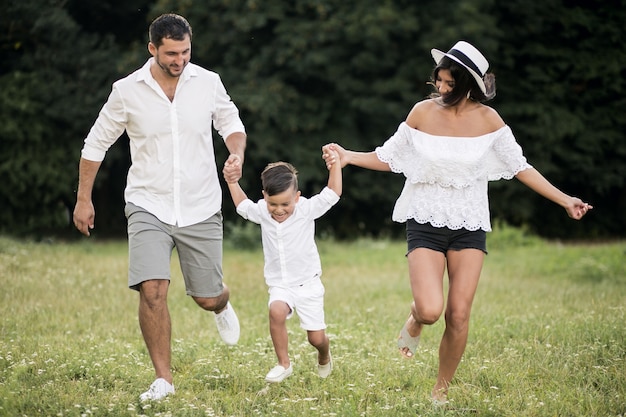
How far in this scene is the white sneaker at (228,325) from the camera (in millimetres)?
6781

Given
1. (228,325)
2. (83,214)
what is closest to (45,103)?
(228,325)

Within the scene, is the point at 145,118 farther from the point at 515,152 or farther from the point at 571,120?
the point at 571,120

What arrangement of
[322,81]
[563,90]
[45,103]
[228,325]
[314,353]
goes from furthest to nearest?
[563,90]
[322,81]
[45,103]
[314,353]
[228,325]

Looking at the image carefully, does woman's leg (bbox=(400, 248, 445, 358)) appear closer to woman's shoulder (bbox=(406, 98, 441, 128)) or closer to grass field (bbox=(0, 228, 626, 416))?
grass field (bbox=(0, 228, 626, 416))

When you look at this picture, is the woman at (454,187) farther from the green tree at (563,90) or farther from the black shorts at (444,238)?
the green tree at (563,90)

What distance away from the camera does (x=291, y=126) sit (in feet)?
68.3

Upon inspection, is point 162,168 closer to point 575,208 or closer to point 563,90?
point 575,208

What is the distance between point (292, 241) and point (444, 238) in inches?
40.3

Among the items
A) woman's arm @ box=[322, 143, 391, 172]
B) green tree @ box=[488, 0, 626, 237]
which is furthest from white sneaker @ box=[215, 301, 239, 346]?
green tree @ box=[488, 0, 626, 237]

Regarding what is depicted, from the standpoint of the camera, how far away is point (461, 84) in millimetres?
5855

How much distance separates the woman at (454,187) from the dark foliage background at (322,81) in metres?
14.4

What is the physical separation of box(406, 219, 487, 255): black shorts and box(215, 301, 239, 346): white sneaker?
1.66 metres

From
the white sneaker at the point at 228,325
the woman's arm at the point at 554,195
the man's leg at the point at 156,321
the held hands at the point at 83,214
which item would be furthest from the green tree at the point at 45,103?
the woman's arm at the point at 554,195

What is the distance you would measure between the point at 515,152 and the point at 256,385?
8.14ft
